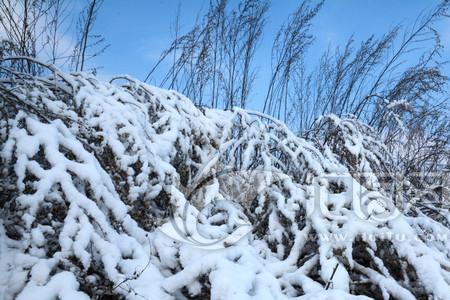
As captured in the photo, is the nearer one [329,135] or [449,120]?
[329,135]

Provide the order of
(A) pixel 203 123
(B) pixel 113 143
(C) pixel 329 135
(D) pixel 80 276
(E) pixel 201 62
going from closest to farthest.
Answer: (D) pixel 80 276, (B) pixel 113 143, (A) pixel 203 123, (C) pixel 329 135, (E) pixel 201 62

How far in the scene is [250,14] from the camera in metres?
4.38

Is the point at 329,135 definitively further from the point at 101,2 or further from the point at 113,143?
the point at 101,2

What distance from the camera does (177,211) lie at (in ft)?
6.89

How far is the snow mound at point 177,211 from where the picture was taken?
1.55 meters

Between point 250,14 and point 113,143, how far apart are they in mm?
2778

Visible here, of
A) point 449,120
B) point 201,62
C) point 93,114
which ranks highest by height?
point 201,62

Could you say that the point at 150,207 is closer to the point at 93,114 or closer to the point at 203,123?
the point at 93,114

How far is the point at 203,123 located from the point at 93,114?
0.76 meters

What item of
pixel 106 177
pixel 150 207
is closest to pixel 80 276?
pixel 106 177

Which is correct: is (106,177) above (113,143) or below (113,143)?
below

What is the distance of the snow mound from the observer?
5.10 feet

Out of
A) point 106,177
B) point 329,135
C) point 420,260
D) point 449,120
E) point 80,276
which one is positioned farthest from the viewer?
point 449,120

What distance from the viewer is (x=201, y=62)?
4.15 metres
